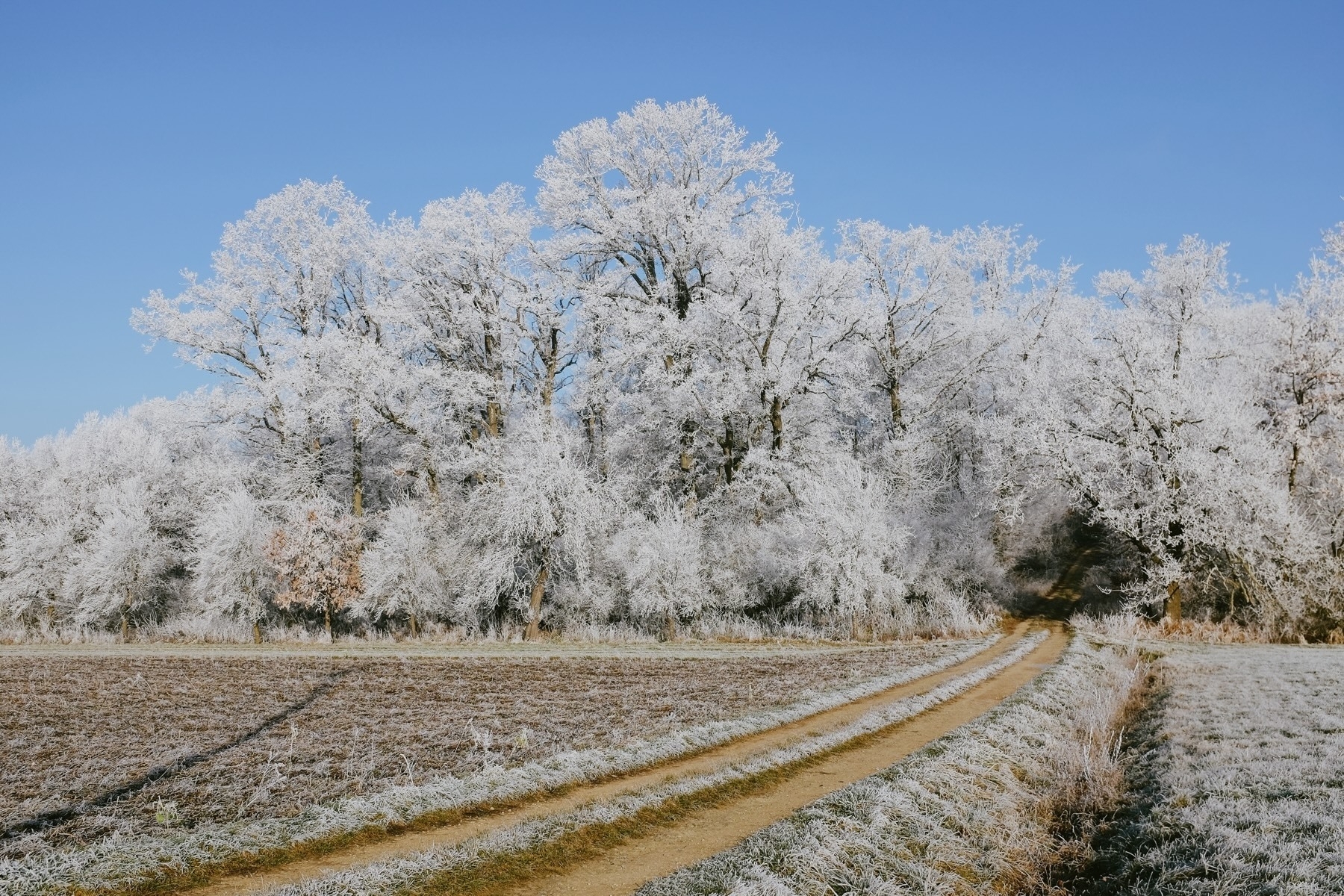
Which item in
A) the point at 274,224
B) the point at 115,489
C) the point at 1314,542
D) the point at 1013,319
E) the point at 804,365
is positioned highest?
the point at 274,224

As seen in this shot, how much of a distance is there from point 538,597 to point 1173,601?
24.8 m

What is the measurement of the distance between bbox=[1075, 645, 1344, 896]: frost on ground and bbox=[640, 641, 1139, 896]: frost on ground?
0.61 meters

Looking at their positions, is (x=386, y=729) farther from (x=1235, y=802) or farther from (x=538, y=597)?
(x=538, y=597)

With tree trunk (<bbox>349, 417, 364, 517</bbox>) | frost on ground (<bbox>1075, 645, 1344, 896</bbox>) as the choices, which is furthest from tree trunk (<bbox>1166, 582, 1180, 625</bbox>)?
tree trunk (<bbox>349, 417, 364, 517</bbox>)

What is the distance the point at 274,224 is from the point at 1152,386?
3865 centimetres

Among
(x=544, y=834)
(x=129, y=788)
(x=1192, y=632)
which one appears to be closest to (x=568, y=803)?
(x=544, y=834)

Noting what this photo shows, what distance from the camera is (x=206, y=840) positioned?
7.09 m

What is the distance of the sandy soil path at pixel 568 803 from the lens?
21.7ft

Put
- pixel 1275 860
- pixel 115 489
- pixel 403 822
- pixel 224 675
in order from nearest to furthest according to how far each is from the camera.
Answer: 1. pixel 1275 860
2. pixel 403 822
3. pixel 224 675
4. pixel 115 489

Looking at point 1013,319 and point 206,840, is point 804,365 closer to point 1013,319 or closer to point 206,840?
point 1013,319

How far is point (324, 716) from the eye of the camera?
13.8 m


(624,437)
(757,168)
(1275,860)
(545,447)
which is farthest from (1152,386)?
(1275,860)

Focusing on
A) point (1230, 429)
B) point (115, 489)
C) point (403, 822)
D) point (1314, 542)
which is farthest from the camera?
point (115, 489)

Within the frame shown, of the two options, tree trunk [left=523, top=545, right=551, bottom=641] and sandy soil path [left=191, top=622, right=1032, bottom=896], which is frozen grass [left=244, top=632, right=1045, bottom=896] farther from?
tree trunk [left=523, top=545, right=551, bottom=641]
